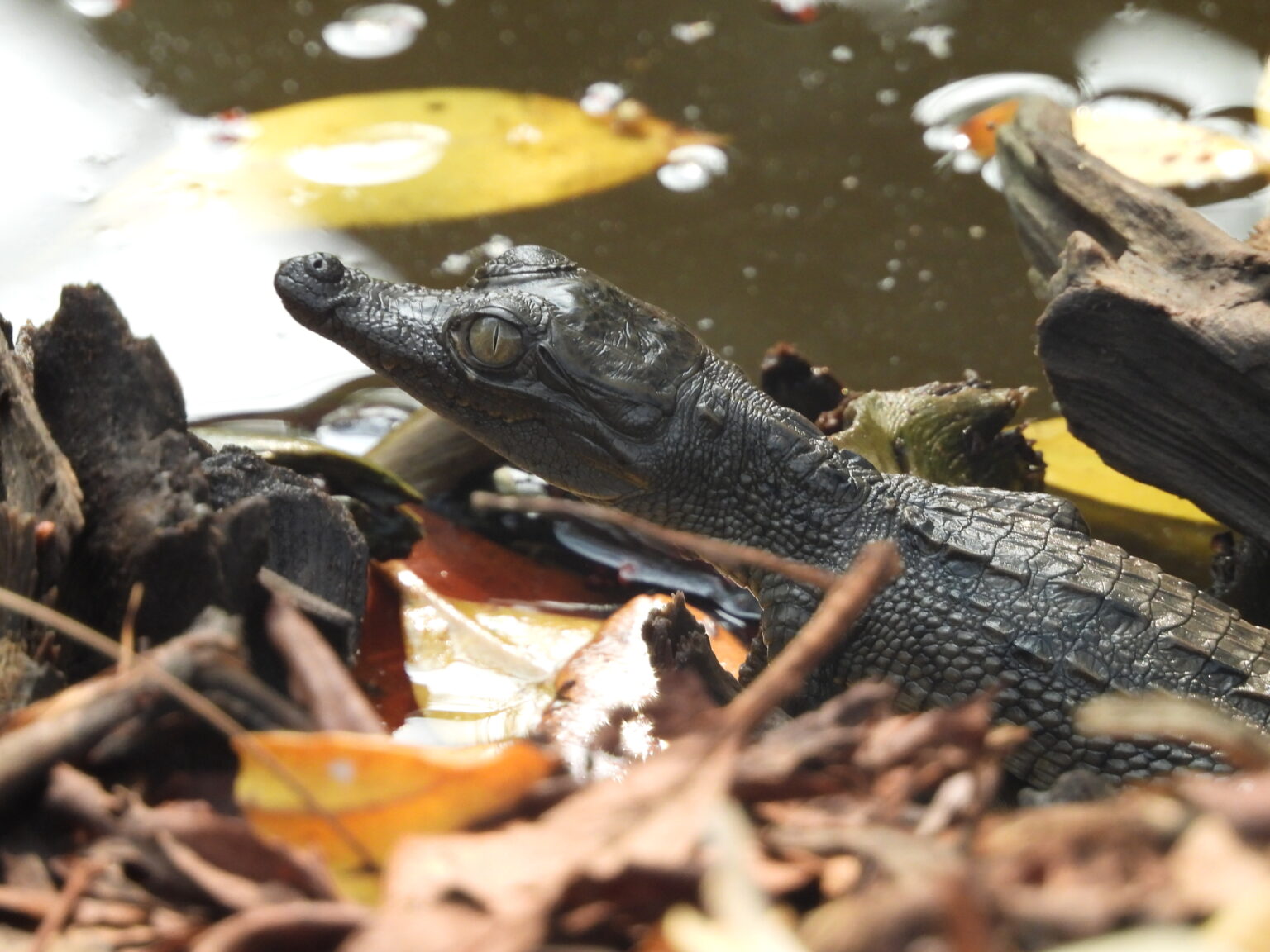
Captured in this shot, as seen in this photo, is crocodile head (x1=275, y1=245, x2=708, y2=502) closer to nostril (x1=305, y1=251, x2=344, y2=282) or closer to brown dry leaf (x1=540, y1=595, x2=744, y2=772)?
nostril (x1=305, y1=251, x2=344, y2=282)

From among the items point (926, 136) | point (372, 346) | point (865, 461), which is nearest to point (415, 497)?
point (372, 346)

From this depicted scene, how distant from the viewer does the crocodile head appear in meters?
2.30

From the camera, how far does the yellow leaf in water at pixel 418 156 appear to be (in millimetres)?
3807

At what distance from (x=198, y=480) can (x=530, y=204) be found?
2.46 m

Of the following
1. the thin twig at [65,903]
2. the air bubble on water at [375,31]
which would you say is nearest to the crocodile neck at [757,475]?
the thin twig at [65,903]

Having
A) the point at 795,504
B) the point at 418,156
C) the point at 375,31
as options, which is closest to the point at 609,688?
the point at 795,504

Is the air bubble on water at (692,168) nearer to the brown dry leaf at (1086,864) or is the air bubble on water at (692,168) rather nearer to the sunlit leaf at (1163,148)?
the sunlit leaf at (1163,148)

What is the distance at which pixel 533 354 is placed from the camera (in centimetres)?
230

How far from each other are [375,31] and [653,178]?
1.42 m

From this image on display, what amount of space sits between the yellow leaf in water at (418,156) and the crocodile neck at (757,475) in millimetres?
1736

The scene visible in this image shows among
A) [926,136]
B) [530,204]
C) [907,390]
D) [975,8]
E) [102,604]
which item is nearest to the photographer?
[102,604]

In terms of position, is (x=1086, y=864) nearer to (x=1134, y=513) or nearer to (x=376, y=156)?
(x=1134, y=513)

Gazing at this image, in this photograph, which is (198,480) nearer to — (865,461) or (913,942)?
(913,942)

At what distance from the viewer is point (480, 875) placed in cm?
92
